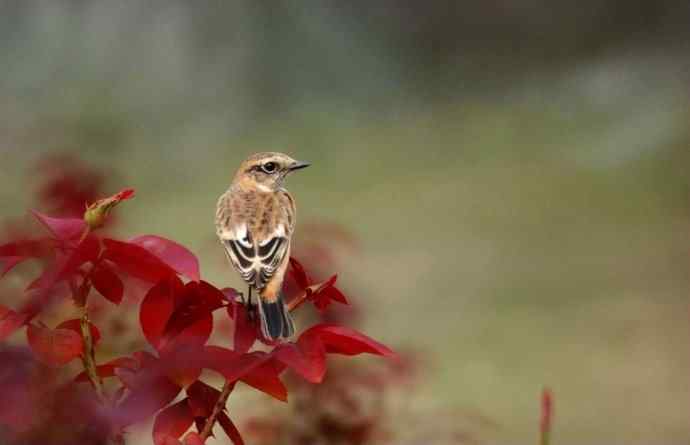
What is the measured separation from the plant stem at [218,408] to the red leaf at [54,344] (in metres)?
0.06

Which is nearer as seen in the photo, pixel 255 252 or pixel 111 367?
pixel 111 367

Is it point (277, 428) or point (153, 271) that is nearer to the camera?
point (153, 271)

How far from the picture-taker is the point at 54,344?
398 millimetres

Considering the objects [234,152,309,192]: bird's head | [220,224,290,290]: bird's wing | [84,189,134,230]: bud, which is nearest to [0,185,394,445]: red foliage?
[84,189,134,230]: bud

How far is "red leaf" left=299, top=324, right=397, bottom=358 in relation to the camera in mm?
420

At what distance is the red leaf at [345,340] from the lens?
Result: 0.42m

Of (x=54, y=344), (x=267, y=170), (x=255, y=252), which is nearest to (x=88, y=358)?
(x=54, y=344)

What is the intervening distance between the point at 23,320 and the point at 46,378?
0.07ft

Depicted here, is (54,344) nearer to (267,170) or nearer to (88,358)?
(88,358)

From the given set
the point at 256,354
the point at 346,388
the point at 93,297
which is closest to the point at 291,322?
the point at 256,354

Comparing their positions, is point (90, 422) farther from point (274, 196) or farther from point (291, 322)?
point (274, 196)

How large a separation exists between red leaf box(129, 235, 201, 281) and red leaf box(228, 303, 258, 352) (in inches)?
1.4

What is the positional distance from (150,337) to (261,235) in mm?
242

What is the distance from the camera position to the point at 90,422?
0.37m
